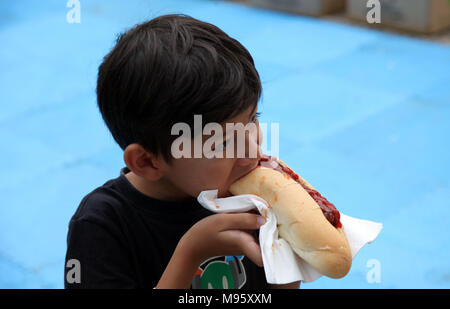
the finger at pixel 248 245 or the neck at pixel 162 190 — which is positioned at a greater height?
the neck at pixel 162 190

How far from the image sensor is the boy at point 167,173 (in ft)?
4.02

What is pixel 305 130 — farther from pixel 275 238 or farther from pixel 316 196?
pixel 275 238

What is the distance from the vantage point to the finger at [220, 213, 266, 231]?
134 cm

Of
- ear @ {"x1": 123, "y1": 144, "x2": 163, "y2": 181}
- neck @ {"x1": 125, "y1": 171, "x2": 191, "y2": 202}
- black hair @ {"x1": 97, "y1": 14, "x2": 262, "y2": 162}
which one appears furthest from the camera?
neck @ {"x1": 125, "y1": 171, "x2": 191, "y2": 202}

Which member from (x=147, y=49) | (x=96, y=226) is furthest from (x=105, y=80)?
(x=96, y=226)

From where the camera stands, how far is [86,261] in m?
1.34

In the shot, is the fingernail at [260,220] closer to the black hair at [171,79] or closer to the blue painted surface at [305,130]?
the black hair at [171,79]

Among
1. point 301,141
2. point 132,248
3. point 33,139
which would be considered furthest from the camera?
point 33,139

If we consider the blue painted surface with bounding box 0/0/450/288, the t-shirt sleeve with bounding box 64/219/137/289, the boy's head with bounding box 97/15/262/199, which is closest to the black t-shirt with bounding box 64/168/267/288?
the t-shirt sleeve with bounding box 64/219/137/289

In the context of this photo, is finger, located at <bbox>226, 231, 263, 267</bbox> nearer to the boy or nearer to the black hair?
the boy

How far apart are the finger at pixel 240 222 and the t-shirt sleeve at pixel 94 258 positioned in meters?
0.25

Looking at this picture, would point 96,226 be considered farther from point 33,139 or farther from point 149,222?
point 33,139

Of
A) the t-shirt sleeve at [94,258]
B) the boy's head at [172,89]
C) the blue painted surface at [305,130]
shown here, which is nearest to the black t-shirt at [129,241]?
the t-shirt sleeve at [94,258]
